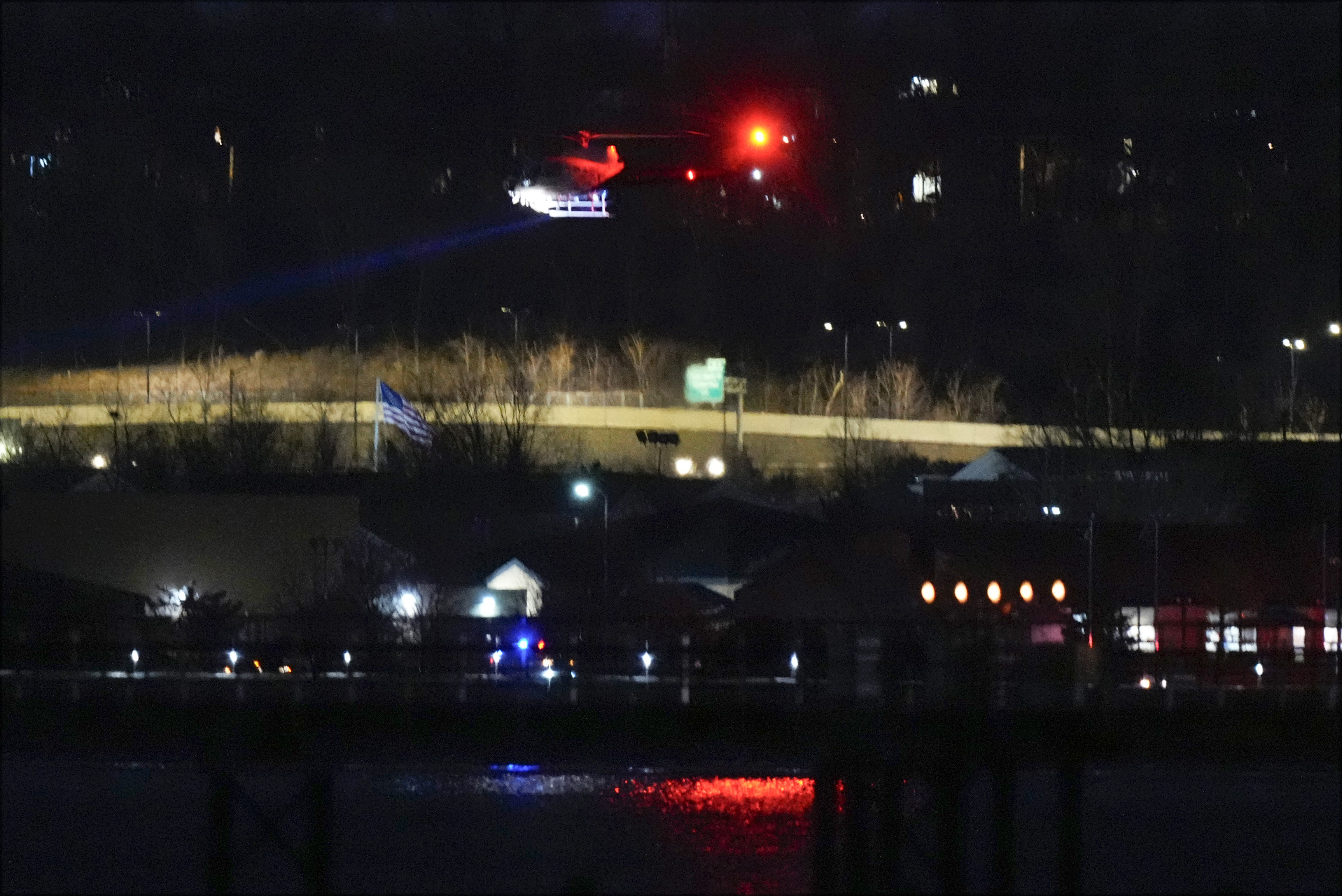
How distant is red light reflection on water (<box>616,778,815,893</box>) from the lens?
14.7 m

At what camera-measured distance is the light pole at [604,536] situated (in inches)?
963

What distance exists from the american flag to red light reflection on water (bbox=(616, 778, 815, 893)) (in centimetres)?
1142

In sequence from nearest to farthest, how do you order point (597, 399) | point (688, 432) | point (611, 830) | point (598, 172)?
point (611, 830)
point (598, 172)
point (688, 432)
point (597, 399)

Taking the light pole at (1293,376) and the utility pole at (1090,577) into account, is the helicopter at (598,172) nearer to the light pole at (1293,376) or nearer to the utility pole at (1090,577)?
the utility pole at (1090,577)

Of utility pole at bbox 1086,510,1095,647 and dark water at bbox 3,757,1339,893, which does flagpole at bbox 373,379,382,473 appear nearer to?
dark water at bbox 3,757,1339,893

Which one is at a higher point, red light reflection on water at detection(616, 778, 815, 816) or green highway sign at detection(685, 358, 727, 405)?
green highway sign at detection(685, 358, 727, 405)

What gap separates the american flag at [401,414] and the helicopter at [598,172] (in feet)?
25.0

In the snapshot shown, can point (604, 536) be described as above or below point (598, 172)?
below

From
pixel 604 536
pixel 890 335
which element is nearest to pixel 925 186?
pixel 890 335

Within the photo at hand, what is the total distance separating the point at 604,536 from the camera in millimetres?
25875

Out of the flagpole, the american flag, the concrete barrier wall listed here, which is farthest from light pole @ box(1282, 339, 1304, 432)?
the flagpole

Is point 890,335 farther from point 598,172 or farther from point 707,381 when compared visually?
point 598,172

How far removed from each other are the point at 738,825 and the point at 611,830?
1.46 metres

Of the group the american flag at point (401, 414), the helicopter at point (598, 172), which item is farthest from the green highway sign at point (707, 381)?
the helicopter at point (598, 172)
